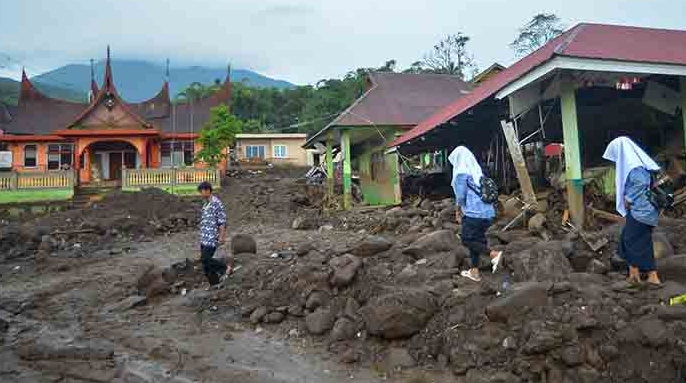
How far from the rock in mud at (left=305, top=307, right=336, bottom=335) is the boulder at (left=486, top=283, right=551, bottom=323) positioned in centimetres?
181

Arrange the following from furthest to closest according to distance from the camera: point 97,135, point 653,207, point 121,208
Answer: point 97,135 < point 121,208 < point 653,207

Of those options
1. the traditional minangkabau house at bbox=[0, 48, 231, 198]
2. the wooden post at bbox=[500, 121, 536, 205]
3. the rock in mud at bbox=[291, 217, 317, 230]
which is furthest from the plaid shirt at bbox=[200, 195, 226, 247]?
the traditional minangkabau house at bbox=[0, 48, 231, 198]

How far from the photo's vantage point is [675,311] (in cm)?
390

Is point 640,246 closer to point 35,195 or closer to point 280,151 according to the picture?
point 35,195

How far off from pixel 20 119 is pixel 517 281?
30.9 meters

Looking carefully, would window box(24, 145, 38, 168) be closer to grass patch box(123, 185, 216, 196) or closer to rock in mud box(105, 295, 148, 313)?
grass patch box(123, 185, 216, 196)

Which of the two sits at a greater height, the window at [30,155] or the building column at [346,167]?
the window at [30,155]

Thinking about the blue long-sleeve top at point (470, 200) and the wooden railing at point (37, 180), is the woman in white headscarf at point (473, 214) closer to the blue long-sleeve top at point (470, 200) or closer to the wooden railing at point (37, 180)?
the blue long-sleeve top at point (470, 200)

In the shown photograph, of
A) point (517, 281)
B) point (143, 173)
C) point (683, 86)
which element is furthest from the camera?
point (143, 173)

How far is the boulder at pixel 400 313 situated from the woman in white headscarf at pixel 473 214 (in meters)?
0.77

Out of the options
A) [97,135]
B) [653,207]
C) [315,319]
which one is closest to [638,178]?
[653,207]

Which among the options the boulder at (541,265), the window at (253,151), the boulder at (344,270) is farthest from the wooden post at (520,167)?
the window at (253,151)

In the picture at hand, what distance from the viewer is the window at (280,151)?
34.8 m

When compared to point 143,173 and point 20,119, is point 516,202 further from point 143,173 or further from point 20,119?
point 20,119
